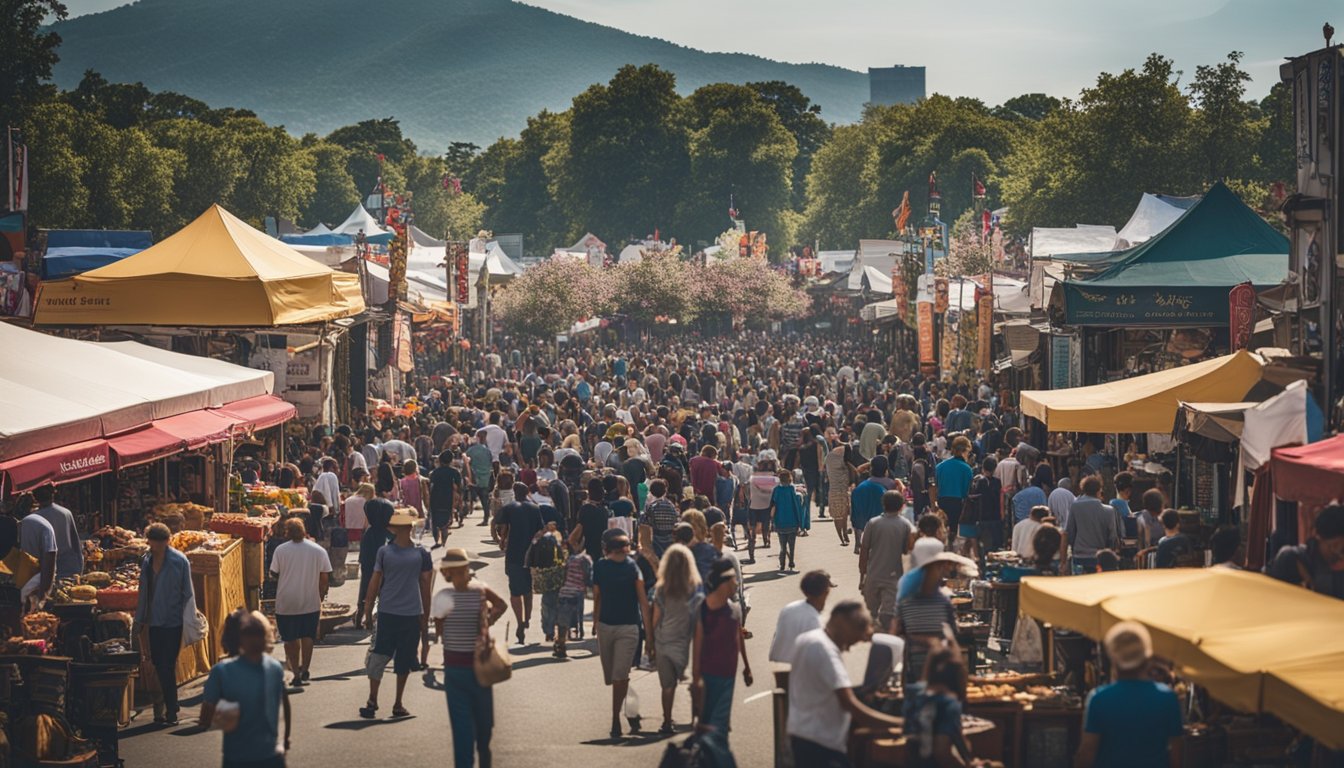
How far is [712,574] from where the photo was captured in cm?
954

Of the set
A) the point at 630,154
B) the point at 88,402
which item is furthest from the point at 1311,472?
the point at 630,154

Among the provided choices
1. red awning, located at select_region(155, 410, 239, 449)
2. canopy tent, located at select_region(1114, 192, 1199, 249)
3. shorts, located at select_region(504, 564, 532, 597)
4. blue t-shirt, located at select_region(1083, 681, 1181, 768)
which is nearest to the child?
shorts, located at select_region(504, 564, 532, 597)

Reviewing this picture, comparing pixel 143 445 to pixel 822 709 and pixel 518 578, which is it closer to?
pixel 518 578

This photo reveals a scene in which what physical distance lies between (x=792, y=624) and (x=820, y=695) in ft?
4.53

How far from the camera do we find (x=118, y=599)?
40.5ft

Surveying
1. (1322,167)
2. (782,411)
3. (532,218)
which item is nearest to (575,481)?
(782,411)

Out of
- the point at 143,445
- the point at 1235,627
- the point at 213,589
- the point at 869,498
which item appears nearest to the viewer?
the point at 1235,627

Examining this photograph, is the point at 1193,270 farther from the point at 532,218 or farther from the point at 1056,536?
the point at 532,218

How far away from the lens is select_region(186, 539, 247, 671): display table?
13.4 metres

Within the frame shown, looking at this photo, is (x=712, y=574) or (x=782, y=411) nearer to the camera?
(x=712, y=574)

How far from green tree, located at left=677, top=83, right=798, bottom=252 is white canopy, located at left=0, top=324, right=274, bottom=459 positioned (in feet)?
321

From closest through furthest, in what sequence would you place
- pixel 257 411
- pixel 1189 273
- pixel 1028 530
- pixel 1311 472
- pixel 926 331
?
pixel 1311 472 → pixel 1028 530 → pixel 257 411 → pixel 1189 273 → pixel 926 331

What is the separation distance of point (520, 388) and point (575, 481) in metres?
16.7

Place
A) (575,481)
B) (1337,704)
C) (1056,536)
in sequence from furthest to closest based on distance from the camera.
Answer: (575,481) < (1056,536) < (1337,704)
